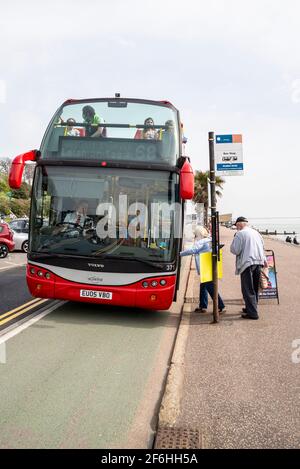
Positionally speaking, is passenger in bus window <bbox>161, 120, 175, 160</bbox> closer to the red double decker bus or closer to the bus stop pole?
the red double decker bus

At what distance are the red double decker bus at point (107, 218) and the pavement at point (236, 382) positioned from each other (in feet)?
4.29

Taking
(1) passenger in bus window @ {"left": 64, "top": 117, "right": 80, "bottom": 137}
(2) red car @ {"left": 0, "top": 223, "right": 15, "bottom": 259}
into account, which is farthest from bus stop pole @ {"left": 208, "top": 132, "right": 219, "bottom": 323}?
(2) red car @ {"left": 0, "top": 223, "right": 15, "bottom": 259}

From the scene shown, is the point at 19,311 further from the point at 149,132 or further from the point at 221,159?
the point at 221,159

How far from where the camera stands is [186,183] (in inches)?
275

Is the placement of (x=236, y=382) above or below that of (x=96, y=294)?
below

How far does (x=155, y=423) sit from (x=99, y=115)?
238 inches

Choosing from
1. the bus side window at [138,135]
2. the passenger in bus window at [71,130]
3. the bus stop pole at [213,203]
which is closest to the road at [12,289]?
the passenger in bus window at [71,130]

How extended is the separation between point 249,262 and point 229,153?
6.81ft

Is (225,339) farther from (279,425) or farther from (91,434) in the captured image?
(91,434)

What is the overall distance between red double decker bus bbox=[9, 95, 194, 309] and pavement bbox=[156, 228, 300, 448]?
1.31 m

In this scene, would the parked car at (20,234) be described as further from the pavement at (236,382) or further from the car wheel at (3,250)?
the pavement at (236,382)

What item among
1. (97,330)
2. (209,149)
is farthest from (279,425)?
(209,149)

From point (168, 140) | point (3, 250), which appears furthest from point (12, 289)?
point (3, 250)

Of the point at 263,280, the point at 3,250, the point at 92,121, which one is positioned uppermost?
the point at 92,121
